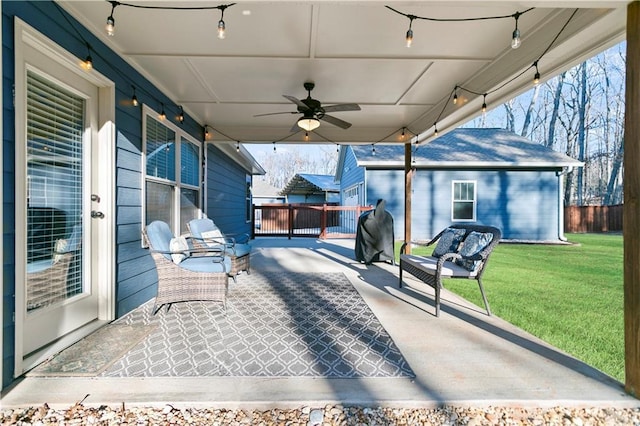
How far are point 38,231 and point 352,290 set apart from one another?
3.26m

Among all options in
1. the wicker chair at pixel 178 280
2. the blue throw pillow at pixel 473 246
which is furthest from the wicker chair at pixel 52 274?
the blue throw pillow at pixel 473 246

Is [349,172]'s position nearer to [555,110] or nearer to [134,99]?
[134,99]

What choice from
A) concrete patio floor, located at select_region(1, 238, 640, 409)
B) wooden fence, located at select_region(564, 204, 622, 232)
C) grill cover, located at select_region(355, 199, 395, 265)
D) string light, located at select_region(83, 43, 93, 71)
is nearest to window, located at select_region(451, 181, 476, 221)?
grill cover, located at select_region(355, 199, 395, 265)

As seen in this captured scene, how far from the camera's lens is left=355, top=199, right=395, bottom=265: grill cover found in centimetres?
564

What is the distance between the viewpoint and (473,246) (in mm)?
3223

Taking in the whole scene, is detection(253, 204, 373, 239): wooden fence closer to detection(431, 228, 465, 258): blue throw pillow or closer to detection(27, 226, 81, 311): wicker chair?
detection(431, 228, 465, 258): blue throw pillow

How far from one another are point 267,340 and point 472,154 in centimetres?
977

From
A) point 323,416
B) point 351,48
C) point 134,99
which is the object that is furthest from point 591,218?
point 134,99

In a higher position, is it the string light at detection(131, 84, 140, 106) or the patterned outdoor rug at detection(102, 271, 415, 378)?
the string light at detection(131, 84, 140, 106)

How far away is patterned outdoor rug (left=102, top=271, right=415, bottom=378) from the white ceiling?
7.85 ft

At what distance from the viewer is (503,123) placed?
21.0 m

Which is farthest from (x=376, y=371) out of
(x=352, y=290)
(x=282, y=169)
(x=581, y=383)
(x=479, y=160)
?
(x=282, y=169)

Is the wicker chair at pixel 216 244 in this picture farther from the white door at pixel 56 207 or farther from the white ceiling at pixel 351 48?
the white ceiling at pixel 351 48

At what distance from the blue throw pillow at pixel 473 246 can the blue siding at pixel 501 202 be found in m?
6.40
